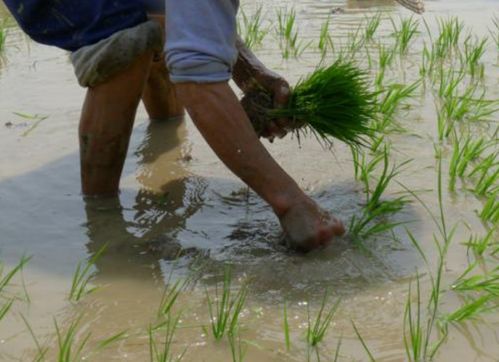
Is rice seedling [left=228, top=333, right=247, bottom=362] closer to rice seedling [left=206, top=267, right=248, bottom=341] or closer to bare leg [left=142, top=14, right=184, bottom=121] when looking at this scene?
rice seedling [left=206, top=267, right=248, bottom=341]

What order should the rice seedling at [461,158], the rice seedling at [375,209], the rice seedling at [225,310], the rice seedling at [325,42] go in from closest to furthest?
1. the rice seedling at [225,310]
2. the rice seedling at [375,209]
3. the rice seedling at [461,158]
4. the rice seedling at [325,42]

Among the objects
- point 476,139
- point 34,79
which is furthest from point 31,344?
point 34,79

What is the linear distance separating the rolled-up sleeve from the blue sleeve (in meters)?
0.32

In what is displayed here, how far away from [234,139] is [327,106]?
435 millimetres

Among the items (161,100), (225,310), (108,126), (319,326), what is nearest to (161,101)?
(161,100)

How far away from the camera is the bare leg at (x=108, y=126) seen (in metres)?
2.35

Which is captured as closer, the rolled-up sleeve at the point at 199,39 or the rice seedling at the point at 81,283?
the rice seedling at the point at 81,283

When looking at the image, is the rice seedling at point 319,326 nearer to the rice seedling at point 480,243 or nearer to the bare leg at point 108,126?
the rice seedling at point 480,243

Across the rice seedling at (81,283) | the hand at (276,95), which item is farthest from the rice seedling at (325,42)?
the rice seedling at (81,283)

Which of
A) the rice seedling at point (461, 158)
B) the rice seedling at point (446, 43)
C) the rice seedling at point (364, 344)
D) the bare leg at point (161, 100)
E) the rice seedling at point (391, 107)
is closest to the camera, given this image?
the rice seedling at point (364, 344)

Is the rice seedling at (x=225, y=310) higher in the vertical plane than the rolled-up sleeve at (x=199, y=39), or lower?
lower

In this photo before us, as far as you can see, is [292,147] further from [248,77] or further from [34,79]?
[34,79]

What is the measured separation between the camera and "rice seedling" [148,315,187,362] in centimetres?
150

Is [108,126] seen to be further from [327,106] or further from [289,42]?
[289,42]
